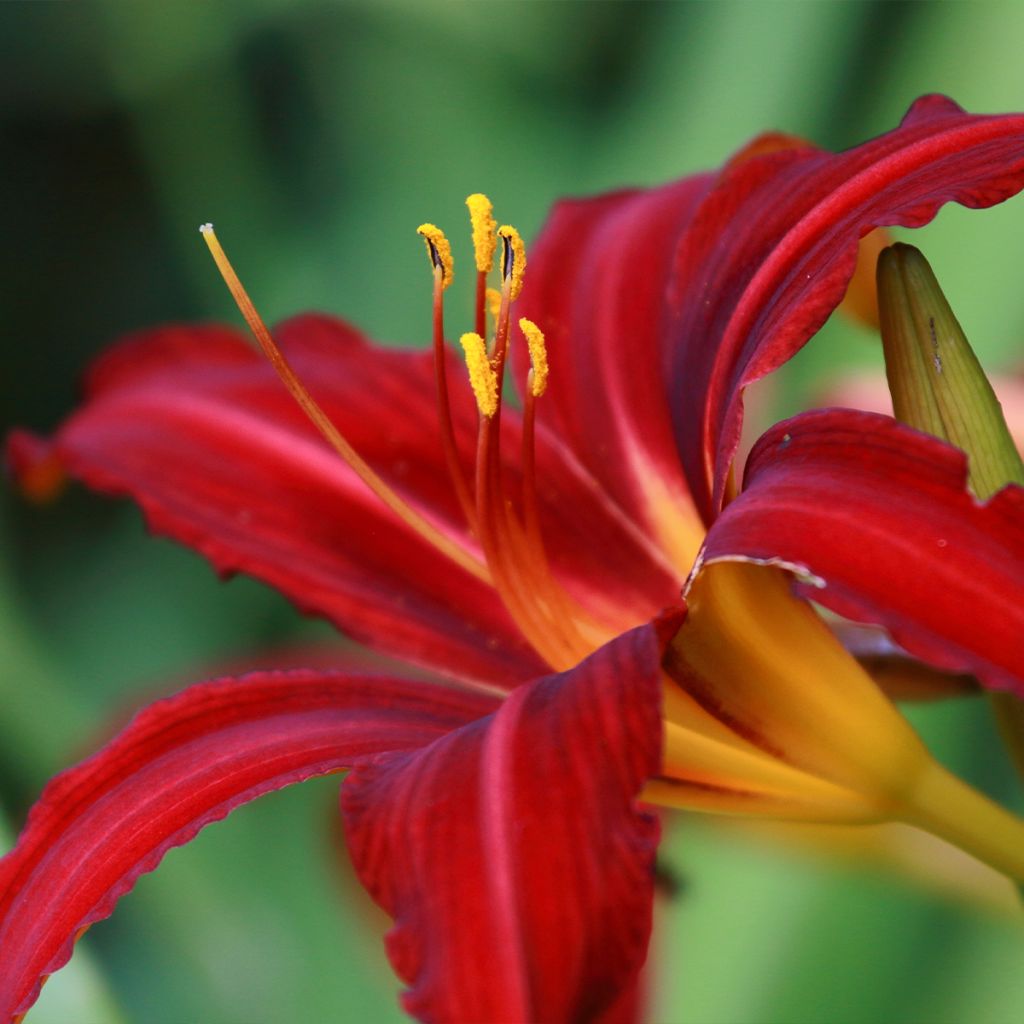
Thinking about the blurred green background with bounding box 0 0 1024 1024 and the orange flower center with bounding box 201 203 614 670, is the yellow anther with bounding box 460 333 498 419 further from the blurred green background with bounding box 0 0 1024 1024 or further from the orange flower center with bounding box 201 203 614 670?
the blurred green background with bounding box 0 0 1024 1024

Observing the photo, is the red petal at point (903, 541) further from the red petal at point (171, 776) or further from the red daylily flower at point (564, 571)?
the red petal at point (171, 776)

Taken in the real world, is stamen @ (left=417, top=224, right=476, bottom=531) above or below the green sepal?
below

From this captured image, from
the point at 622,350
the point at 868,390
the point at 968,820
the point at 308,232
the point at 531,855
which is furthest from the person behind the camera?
the point at 308,232

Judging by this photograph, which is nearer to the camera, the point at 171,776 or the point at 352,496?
the point at 171,776

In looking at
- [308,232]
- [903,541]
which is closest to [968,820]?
[903,541]

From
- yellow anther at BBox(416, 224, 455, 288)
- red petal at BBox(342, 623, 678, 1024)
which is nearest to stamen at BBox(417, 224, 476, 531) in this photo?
yellow anther at BBox(416, 224, 455, 288)

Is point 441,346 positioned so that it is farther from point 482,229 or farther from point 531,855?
point 531,855

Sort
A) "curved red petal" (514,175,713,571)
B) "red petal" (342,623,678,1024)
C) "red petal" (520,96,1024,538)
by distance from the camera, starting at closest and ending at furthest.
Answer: "red petal" (342,623,678,1024) < "red petal" (520,96,1024,538) < "curved red petal" (514,175,713,571)
